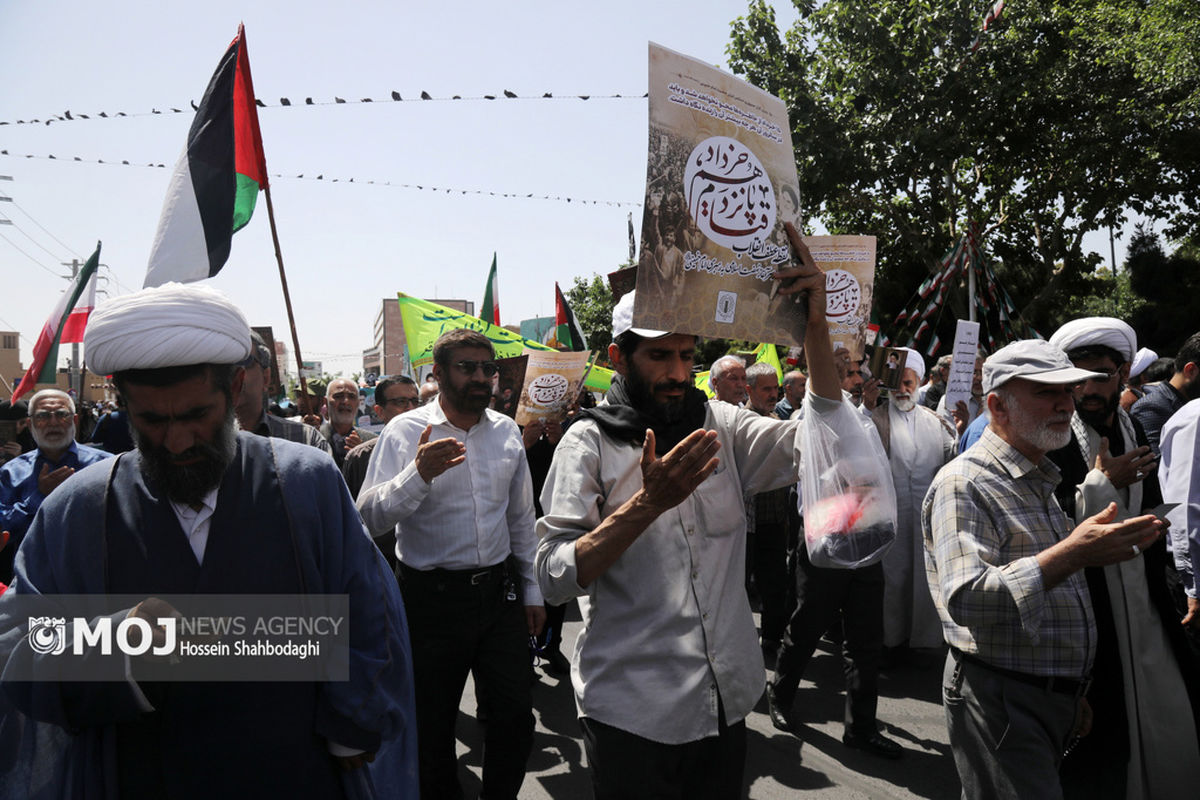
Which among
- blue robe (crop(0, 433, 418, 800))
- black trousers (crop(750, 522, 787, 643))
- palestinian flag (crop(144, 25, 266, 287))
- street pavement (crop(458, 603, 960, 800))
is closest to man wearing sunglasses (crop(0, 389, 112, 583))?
palestinian flag (crop(144, 25, 266, 287))

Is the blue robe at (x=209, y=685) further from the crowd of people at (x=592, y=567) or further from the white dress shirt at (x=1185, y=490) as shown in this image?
the white dress shirt at (x=1185, y=490)

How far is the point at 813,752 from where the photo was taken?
4.69 m

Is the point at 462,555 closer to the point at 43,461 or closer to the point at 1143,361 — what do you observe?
the point at 43,461

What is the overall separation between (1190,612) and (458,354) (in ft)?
10.8

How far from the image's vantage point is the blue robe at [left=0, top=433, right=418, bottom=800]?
183cm

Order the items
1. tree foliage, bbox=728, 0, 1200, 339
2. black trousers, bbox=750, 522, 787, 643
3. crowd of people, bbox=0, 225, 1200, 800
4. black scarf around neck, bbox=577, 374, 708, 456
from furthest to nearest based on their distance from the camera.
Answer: tree foliage, bbox=728, 0, 1200, 339 < black trousers, bbox=750, 522, 787, 643 < black scarf around neck, bbox=577, 374, 708, 456 < crowd of people, bbox=0, 225, 1200, 800

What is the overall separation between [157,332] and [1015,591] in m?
2.39

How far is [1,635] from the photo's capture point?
5.98ft

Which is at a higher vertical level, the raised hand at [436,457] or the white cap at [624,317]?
the white cap at [624,317]

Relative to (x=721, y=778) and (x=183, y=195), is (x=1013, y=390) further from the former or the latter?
(x=183, y=195)

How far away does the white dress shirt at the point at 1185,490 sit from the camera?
138 inches

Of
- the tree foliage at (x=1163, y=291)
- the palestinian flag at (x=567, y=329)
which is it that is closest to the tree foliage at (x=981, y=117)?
the tree foliage at (x=1163, y=291)

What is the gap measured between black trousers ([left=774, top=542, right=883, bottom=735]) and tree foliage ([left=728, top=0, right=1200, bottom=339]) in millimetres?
13780

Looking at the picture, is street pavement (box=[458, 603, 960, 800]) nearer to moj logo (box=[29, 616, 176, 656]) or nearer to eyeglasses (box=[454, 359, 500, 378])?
eyeglasses (box=[454, 359, 500, 378])
